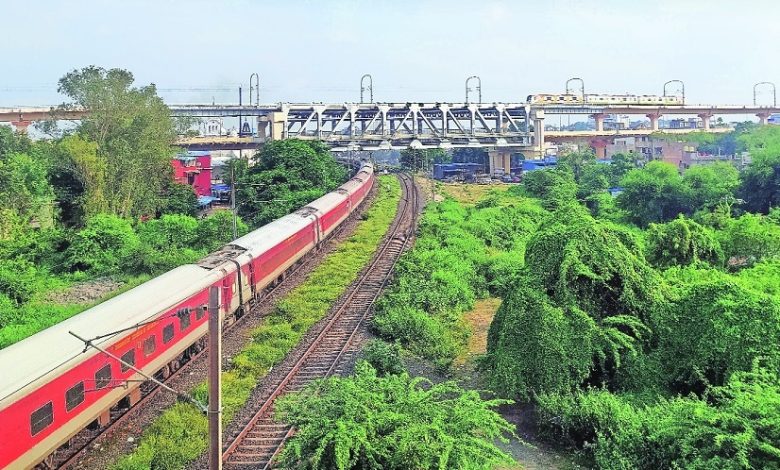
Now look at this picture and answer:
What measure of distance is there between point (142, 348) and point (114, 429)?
206 cm

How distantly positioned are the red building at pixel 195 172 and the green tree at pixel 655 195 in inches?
1519

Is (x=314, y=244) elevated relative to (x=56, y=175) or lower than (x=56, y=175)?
lower

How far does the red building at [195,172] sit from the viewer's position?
66750 millimetres

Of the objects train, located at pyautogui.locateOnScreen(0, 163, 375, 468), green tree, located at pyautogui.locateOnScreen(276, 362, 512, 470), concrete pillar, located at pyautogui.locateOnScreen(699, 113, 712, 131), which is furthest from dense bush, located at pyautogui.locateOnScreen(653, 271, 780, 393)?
concrete pillar, located at pyautogui.locateOnScreen(699, 113, 712, 131)

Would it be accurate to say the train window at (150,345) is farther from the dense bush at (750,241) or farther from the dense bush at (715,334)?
the dense bush at (750,241)

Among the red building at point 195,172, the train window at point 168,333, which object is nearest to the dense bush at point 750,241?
the train window at point 168,333

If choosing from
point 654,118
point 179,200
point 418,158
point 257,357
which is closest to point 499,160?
point 418,158

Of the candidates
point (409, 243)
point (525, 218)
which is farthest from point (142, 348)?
point (525, 218)

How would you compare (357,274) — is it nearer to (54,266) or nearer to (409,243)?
(409,243)

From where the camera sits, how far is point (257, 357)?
22.6 m

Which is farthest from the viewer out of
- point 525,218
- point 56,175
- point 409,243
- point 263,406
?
point 525,218

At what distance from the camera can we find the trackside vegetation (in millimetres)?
14117

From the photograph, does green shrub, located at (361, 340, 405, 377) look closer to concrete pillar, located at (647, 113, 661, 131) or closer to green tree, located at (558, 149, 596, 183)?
green tree, located at (558, 149, 596, 183)

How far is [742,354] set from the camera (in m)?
16.9
